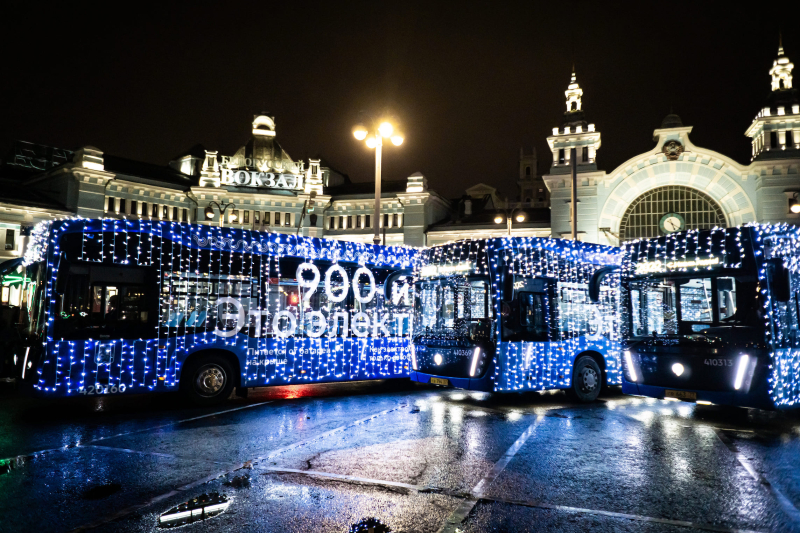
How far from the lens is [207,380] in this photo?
10445mm

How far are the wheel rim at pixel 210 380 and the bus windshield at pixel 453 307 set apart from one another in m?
4.06

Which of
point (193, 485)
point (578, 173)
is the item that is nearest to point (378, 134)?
point (193, 485)

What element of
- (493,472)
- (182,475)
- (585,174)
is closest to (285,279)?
(182,475)

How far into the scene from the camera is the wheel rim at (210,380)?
1034 cm

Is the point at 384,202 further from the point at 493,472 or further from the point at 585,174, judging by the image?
the point at 493,472

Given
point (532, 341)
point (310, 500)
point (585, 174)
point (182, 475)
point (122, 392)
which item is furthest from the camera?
point (585, 174)

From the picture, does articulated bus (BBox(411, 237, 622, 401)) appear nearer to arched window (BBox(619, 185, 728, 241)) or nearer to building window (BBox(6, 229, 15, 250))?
arched window (BBox(619, 185, 728, 241))

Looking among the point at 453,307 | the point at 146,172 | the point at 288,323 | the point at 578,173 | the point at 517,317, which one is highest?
the point at 146,172

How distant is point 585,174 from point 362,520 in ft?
141

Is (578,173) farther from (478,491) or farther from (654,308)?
(478,491)

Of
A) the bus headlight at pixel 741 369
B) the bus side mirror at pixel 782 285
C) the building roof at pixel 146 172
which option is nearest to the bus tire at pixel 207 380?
the bus headlight at pixel 741 369

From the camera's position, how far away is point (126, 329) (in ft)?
31.6

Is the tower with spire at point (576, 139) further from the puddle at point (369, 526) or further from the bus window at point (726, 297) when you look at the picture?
the puddle at point (369, 526)

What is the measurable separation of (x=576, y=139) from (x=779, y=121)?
48.0 ft
